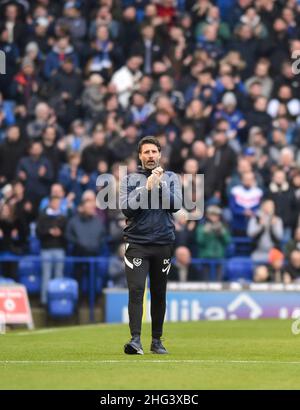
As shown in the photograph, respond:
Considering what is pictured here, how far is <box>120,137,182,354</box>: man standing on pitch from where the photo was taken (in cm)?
1345

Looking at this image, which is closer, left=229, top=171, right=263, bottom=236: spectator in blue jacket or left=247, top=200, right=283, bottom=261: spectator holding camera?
left=247, top=200, right=283, bottom=261: spectator holding camera

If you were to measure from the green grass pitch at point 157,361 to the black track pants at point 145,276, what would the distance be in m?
0.40

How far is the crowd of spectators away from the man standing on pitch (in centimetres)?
923

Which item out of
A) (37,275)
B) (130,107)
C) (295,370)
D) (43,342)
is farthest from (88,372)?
(130,107)

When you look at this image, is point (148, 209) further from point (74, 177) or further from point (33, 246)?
point (74, 177)

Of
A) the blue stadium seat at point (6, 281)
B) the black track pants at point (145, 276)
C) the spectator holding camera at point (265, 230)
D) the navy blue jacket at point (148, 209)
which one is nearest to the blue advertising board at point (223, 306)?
the spectator holding camera at point (265, 230)

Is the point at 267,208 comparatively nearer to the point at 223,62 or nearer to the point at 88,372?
the point at 223,62

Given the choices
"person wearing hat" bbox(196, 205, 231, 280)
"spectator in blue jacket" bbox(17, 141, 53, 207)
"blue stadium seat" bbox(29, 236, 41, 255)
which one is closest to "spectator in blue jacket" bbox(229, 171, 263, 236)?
"person wearing hat" bbox(196, 205, 231, 280)

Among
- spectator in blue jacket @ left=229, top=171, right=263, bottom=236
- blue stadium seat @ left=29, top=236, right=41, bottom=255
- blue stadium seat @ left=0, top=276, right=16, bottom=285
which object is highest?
spectator in blue jacket @ left=229, top=171, right=263, bottom=236

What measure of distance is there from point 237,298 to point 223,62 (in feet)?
21.1

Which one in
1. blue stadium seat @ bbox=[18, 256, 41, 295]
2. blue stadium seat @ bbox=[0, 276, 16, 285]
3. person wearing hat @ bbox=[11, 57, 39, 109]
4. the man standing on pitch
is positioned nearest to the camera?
the man standing on pitch

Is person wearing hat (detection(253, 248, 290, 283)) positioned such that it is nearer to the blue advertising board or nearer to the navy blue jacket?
the blue advertising board

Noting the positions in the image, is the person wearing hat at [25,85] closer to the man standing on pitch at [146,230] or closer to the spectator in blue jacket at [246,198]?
the spectator in blue jacket at [246,198]

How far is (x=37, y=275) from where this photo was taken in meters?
23.2
